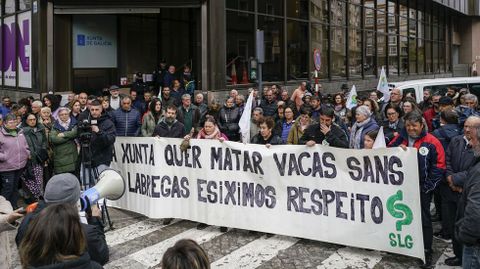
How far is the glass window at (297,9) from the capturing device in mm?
18941

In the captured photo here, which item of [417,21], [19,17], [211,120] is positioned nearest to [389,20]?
[417,21]

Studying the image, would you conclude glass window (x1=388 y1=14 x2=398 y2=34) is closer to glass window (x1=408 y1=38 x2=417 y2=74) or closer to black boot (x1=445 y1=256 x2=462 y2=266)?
glass window (x1=408 y1=38 x2=417 y2=74)

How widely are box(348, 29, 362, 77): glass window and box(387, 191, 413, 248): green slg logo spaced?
18.3 meters

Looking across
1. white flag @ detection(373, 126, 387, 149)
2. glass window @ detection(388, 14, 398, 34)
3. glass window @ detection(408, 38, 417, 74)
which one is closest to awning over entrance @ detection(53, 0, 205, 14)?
white flag @ detection(373, 126, 387, 149)

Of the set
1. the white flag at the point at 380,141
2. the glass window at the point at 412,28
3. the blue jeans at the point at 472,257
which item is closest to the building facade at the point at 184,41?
the glass window at the point at 412,28

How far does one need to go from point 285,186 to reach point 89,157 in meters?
2.85

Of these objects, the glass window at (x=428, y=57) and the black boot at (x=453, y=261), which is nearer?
the black boot at (x=453, y=261)

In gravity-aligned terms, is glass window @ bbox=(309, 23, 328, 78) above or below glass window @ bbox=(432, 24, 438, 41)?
below

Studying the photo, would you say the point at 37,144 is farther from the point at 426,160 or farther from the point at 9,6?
the point at 9,6

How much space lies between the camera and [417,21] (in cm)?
3256

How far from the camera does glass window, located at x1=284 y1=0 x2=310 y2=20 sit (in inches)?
746

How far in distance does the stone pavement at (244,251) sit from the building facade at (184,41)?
8.48m

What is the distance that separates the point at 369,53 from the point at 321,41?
5498mm

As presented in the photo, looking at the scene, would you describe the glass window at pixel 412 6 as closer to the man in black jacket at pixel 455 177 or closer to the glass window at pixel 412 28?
the glass window at pixel 412 28
